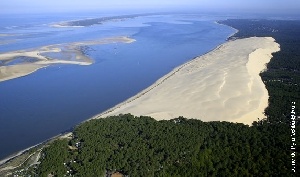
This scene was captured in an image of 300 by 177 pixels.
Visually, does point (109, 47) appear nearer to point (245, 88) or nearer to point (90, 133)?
point (245, 88)

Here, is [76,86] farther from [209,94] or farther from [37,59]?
[37,59]

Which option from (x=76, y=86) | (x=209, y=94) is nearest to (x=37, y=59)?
(x=76, y=86)

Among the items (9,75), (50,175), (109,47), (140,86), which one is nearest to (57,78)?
(9,75)

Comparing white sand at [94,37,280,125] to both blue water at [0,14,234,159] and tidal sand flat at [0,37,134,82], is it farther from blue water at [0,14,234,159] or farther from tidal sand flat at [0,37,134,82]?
tidal sand flat at [0,37,134,82]

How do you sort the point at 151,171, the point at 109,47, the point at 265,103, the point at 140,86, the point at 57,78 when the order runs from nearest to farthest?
the point at 151,171, the point at 265,103, the point at 140,86, the point at 57,78, the point at 109,47

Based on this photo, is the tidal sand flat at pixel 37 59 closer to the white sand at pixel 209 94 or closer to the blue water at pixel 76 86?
the blue water at pixel 76 86
